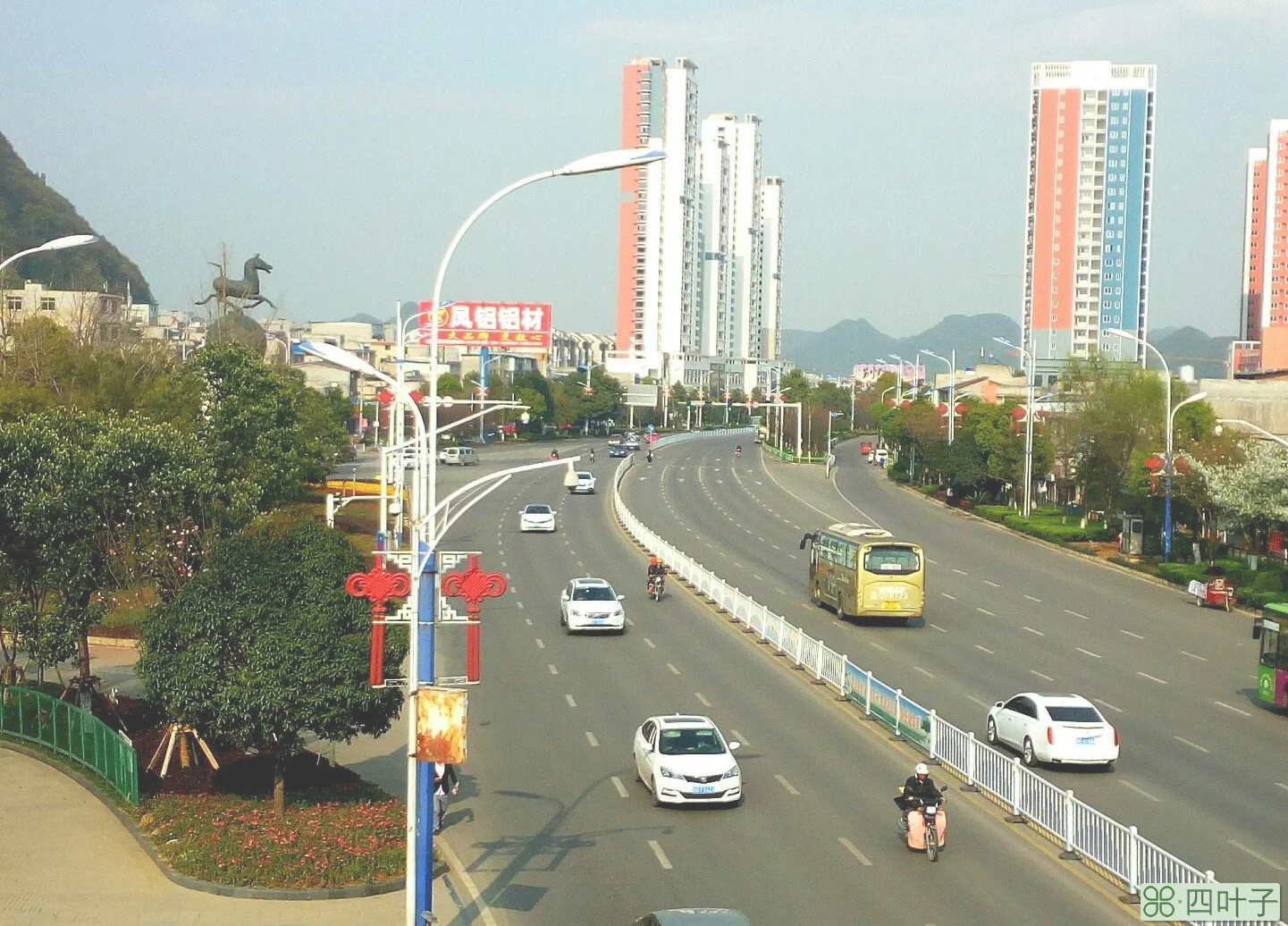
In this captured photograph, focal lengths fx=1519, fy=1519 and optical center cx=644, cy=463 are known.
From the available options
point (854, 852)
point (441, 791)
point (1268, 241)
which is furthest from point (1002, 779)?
point (1268, 241)

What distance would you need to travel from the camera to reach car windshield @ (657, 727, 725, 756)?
22.2 meters

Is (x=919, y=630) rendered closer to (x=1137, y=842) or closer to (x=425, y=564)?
(x=1137, y=842)

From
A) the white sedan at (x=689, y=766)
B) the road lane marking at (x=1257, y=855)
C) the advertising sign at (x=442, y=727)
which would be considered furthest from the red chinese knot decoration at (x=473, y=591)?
the road lane marking at (x=1257, y=855)

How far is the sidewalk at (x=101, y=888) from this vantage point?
16.8 m

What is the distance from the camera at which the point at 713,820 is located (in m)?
21.2

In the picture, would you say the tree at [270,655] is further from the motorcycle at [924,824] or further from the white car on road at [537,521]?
the white car on road at [537,521]

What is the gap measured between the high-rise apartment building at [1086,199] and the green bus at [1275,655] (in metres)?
150

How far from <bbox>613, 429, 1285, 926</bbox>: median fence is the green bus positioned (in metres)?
7.09

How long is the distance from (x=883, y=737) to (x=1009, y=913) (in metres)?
10.2

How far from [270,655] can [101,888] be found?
3452 mm

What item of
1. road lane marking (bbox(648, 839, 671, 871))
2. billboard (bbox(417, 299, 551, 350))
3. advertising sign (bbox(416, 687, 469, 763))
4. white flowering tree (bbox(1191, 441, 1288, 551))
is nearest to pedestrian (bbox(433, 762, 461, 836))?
road lane marking (bbox(648, 839, 671, 871))

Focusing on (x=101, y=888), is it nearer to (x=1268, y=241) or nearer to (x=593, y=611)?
(x=593, y=611)

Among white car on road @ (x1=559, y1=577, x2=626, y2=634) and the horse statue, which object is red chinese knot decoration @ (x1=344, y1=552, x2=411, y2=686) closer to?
white car on road @ (x1=559, y1=577, x2=626, y2=634)

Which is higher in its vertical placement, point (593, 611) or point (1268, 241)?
point (1268, 241)
